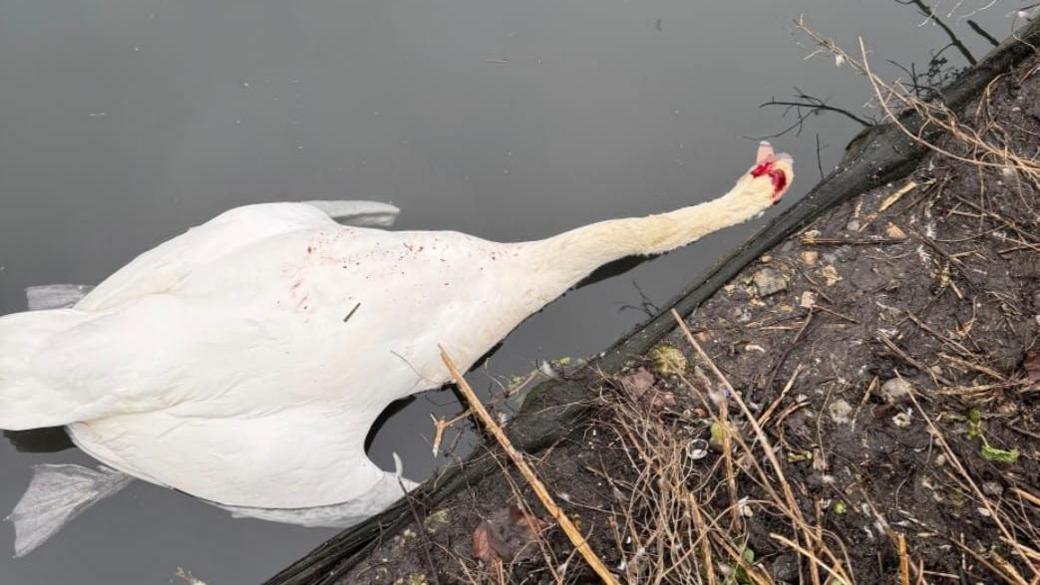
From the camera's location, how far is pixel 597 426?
351 cm

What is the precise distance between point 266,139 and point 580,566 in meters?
2.35

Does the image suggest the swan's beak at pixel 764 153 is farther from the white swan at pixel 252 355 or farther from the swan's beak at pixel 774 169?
the white swan at pixel 252 355

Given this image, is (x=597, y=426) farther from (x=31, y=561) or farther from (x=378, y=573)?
(x=31, y=561)

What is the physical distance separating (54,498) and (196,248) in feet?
3.93

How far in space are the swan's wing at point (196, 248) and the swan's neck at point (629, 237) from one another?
93cm

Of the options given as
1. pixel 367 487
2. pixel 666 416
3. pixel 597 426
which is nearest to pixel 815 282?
pixel 666 416

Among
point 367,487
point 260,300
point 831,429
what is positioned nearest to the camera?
point 260,300

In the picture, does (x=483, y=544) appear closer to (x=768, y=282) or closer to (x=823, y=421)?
(x=823, y=421)

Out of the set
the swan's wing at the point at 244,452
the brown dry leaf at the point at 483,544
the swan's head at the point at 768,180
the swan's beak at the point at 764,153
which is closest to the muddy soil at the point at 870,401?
the brown dry leaf at the point at 483,544

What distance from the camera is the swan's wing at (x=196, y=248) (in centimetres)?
306

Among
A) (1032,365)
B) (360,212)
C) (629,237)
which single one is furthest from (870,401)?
(360,212)

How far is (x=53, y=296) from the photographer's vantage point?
3568mm

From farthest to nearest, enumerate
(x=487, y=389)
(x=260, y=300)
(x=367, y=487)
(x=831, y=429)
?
(x=487, y=389)
(x=831, y=429)
(x=367, y=487)
(x=260, y=300)

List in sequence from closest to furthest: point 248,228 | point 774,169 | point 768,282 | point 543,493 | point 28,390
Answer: point 28,390
point 543,493
point 248,228
point 768,282
point 774,169
